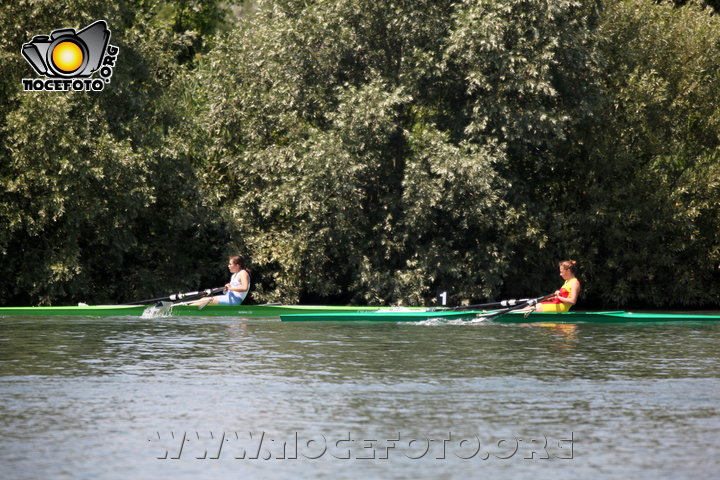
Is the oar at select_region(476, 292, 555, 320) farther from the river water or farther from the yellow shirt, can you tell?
the river water

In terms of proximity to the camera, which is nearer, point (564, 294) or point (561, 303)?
point (564, 294)

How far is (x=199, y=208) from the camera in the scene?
34250 millimetres

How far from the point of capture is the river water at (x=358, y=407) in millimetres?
10383

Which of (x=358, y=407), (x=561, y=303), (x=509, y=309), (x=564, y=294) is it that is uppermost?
(x=564, y=294)

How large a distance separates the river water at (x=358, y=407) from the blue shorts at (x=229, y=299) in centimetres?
388

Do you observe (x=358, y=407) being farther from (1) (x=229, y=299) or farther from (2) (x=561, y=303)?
(1) (x=229, y=299)

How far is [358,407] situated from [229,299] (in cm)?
1321

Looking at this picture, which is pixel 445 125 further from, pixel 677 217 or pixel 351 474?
pixel 351 474

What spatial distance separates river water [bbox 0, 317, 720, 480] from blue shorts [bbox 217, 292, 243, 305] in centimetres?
388

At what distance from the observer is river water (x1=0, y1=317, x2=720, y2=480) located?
10383 millimetres

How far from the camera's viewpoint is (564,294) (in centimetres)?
2480

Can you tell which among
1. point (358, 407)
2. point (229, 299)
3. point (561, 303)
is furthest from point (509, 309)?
point (358, 407)

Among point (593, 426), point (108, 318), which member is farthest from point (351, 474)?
point (108, 318)

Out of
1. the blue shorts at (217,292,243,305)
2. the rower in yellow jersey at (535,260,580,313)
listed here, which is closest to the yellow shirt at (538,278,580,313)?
the rower in yellow jersey at (535,260,580,313)
